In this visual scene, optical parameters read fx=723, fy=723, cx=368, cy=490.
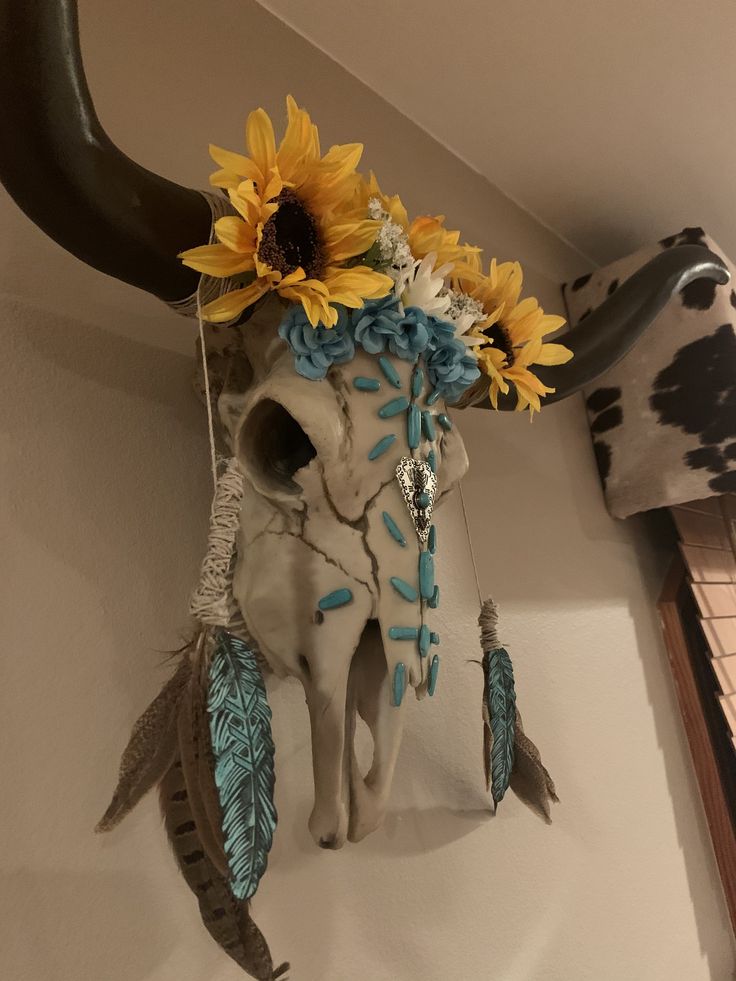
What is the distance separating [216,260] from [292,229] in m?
0.07

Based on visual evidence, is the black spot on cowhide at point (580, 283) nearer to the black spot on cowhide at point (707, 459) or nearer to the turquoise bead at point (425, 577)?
the black spot on cowhide at point (707, 459)

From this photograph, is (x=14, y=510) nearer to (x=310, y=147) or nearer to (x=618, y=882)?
(x=310, y=147)

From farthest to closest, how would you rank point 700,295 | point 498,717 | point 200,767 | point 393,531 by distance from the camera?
1. point 700,295
2. point 498,717
3. point 393,531
4. point 200,767

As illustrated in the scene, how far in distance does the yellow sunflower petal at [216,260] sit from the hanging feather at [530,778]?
1.61 ft

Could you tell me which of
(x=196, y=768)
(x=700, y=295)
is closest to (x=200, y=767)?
(x=196, y=768)

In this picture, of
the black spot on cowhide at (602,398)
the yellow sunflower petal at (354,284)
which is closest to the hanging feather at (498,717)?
the yellow sunflower petal at (354,284)

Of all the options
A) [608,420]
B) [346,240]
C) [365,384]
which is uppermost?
[608,420]

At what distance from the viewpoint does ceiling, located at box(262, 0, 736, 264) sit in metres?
1.01

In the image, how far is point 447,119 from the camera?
119cm

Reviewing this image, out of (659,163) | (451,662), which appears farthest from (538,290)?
(451,662)

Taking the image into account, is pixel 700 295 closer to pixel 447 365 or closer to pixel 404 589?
pixel 447 365

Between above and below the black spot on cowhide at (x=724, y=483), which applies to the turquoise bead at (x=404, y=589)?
below

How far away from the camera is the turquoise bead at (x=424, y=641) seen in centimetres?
53

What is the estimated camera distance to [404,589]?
531 millimetres
